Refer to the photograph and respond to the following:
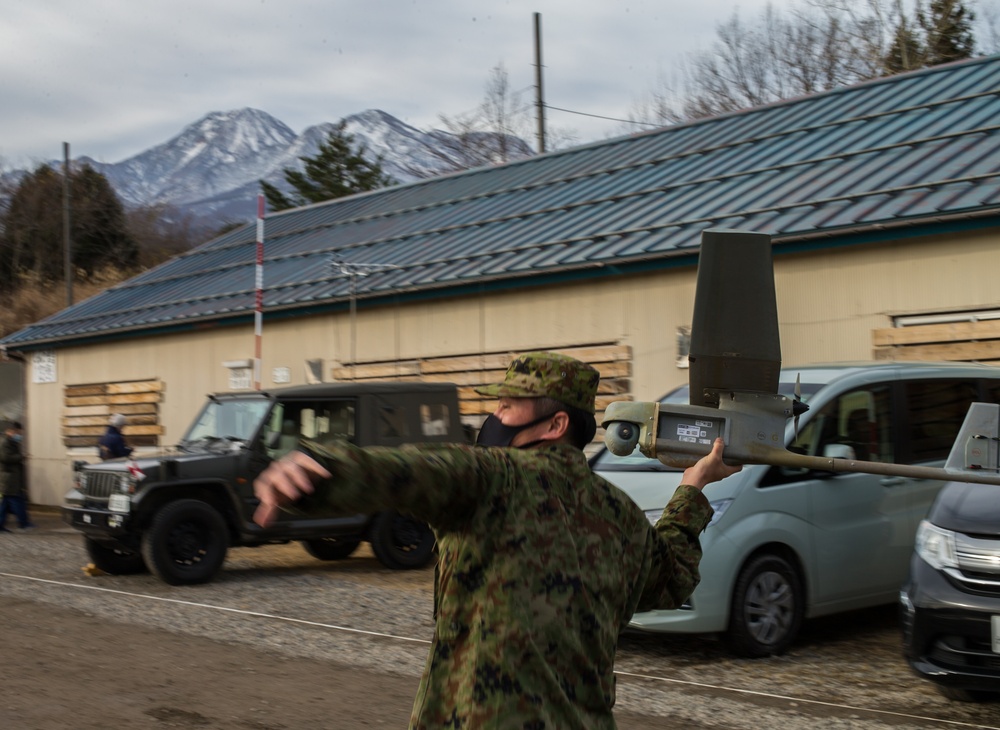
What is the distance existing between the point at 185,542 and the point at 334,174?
141ft

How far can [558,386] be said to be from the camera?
2738mm

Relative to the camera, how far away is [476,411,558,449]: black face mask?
9.06ft

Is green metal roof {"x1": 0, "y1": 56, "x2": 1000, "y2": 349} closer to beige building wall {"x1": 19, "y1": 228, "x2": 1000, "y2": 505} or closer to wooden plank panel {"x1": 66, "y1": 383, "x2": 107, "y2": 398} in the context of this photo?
beige building wall {"x1": 19, "y1": 228, "x2": 1000, "y2": 505}

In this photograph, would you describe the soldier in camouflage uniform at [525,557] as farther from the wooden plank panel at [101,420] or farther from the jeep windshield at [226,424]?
the wooden plank panel at [101,420]

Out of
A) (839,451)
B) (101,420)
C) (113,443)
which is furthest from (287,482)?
(101,420)

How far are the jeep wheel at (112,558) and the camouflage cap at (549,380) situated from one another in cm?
1153

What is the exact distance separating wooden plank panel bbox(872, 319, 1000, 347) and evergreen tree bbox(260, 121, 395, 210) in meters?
42.3

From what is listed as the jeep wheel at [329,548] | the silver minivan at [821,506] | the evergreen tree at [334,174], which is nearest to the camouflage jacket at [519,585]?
the silver minivan at [821,506]

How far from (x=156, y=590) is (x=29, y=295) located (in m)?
38.4

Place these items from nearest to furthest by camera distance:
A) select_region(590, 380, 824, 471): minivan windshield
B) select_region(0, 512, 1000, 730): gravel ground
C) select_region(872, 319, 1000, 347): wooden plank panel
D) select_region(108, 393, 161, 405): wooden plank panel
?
select_region(0, 512, 1000, 730): gravel ground, select_region(590, 380, 824, 471): minivan windshield, select_region(872, 319, 1000, 347): wooden plank panel, select_region(108, 393, 161, 405): wooden plank panel

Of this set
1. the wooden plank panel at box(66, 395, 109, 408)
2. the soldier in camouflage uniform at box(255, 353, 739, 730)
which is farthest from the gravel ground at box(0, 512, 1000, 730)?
the wooden plank panel at box(66, 395, 109, 408)

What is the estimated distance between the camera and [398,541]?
44.5ft

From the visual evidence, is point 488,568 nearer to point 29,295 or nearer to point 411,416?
point 411,416

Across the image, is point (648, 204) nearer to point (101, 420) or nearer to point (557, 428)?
point (101, 420)
